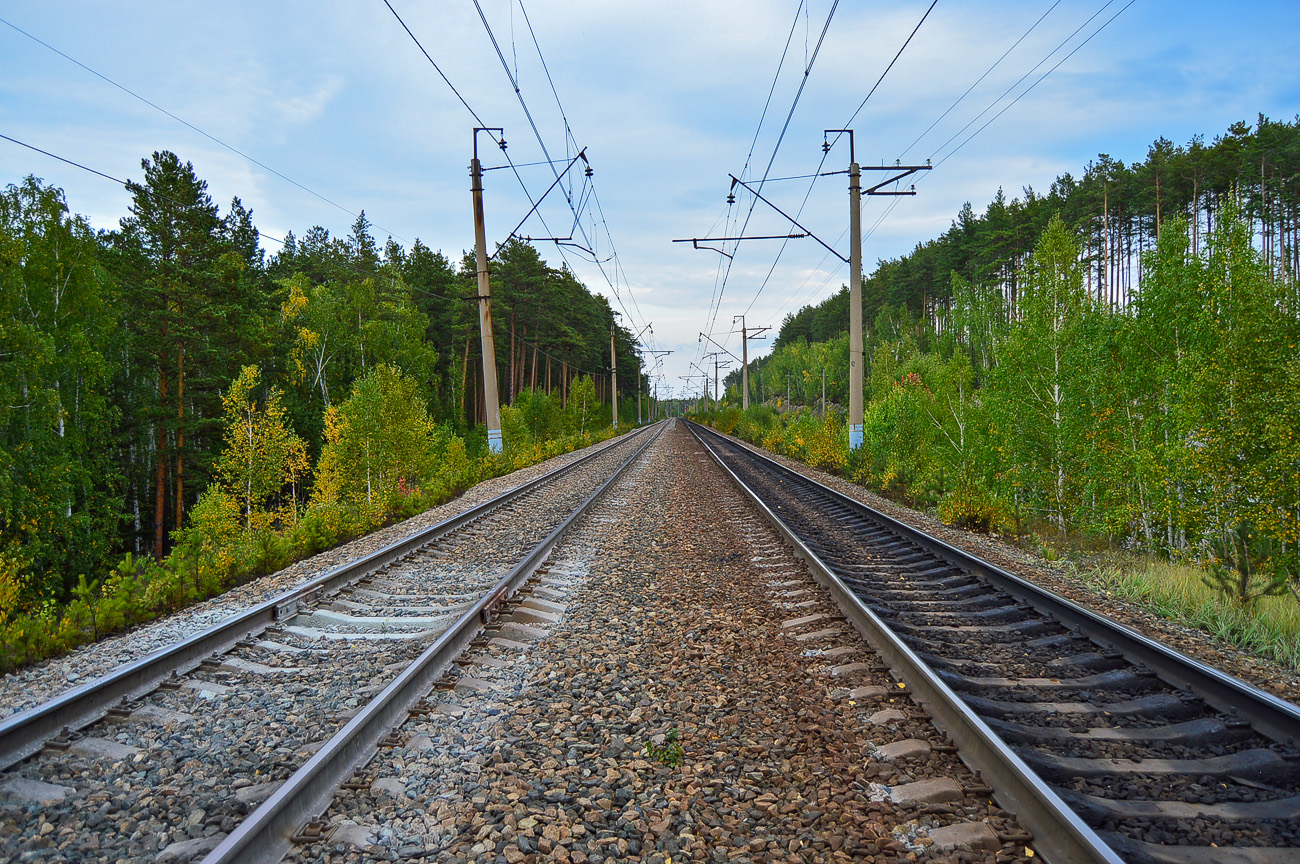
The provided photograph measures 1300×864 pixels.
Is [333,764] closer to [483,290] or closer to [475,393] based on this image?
[483,290]

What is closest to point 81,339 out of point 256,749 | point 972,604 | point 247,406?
point 247,406

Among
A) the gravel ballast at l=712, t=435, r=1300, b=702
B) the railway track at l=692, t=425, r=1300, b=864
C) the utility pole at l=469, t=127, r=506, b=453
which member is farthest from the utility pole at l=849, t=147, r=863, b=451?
the railway track at l=692, t=425, r=1300, b=864

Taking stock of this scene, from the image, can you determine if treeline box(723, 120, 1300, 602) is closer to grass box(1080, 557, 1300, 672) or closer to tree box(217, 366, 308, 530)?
grass box(1080, 557, 1300, 672)

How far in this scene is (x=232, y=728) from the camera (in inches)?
142

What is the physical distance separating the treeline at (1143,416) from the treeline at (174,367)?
12.4 meters

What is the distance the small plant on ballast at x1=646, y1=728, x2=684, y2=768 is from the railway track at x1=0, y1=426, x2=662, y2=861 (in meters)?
1.45

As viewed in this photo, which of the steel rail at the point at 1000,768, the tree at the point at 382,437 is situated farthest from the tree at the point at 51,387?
the steel rail at the point at 1000,768

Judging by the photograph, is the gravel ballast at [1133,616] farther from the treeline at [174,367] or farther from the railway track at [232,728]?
the treeline at [174,367]

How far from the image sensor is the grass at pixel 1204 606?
5.12m

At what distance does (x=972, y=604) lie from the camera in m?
5.97

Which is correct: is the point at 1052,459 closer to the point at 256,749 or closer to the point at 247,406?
the point at 256,749

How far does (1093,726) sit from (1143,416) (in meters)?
7.17

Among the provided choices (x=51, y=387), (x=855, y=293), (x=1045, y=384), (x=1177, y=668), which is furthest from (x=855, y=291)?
(x=51, y=387)

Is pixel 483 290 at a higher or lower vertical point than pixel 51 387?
higher
